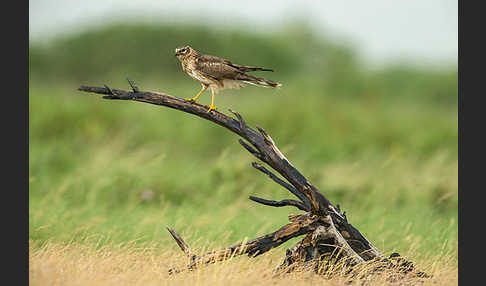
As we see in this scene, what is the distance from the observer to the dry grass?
15.3 ft

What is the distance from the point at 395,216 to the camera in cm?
875

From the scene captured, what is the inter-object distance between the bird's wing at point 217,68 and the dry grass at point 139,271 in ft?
5.71

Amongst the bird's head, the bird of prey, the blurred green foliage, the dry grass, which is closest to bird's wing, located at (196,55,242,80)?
the bird of prey

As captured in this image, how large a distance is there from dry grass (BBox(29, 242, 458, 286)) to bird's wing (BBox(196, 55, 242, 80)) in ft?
5.71

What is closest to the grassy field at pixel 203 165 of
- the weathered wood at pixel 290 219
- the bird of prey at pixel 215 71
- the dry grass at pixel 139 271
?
the dry grass at pixel 139 271

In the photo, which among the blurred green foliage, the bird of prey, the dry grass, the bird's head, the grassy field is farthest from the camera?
the blurred green foliage

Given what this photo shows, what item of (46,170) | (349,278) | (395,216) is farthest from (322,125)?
(349,278)

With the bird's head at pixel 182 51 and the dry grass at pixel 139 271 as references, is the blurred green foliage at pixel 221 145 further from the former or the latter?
the bird's head at pixel 182 51

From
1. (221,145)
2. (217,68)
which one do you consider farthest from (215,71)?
(221,145)

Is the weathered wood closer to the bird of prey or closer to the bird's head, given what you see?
the bird of prey

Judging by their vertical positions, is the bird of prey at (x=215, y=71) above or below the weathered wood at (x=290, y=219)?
above

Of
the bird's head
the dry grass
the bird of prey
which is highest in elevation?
the bird's head

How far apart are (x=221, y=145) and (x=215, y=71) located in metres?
8.48

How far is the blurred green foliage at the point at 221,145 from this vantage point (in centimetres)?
804
